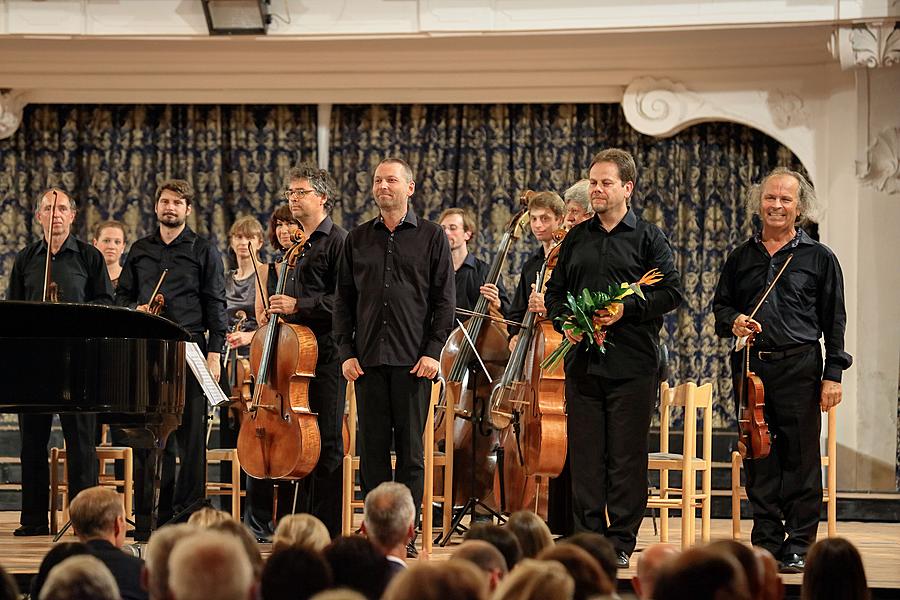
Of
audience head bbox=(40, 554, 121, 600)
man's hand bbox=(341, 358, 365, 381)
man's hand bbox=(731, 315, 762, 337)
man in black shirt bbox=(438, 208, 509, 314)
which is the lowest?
audience head bbox=(40, 554, 121, 600)

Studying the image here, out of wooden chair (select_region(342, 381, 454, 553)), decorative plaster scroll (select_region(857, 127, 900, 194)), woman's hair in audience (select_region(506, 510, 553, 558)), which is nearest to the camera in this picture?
woman's hair in audience (select_region(506, 510, 553, 558))

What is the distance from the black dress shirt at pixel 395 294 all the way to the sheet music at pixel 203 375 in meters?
0.74

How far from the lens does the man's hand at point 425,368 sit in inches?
203

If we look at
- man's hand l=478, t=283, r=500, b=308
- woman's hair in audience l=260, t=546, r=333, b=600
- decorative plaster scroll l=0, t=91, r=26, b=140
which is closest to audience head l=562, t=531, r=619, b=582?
woman's hair in audience l=260, t=546, r=333, b=600

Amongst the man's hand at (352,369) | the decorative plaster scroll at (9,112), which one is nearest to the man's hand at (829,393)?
the man's hand at (352,369)

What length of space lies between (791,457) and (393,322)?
1707mm

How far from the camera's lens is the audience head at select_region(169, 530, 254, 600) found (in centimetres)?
233

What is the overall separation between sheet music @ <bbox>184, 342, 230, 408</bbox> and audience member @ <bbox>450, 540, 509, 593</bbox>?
283cm

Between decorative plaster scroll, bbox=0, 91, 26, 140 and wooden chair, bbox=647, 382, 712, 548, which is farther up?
decorative plaster scroll, bbox=0, 91, 26, 140

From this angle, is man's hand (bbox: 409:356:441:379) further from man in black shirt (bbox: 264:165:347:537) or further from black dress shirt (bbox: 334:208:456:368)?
man in black shirt (bbox: 264:165:347:537)

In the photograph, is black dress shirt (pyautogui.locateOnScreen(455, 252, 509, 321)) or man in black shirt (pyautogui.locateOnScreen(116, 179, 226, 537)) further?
black dress shirt (pyautogui.locateOnScreen(455, 252, 509, 321))

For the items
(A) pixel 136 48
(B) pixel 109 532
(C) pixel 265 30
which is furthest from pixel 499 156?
(B) pixel 109 532

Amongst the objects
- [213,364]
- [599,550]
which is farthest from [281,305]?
[599,550]

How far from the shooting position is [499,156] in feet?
29.3
